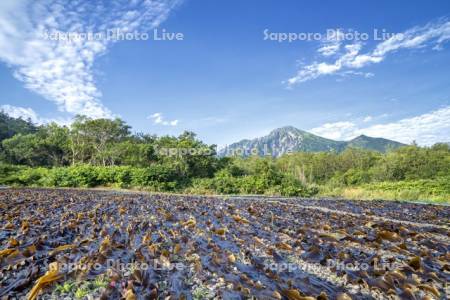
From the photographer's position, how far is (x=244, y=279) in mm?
2811

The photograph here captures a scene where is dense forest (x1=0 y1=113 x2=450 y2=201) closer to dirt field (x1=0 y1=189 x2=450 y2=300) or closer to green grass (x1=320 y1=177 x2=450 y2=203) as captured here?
green grass (x1=320 y1=177 x2=450 y2=203)

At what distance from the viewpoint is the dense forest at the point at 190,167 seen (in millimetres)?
18016

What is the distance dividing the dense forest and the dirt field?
39.5 feet

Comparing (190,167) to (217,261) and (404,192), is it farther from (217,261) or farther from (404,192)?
(217,261)

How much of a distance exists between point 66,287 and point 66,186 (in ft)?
63.3

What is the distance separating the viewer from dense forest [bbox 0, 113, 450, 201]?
18016 mm

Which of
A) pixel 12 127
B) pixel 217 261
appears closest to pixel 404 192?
pixel 217 261

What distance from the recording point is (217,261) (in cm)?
325

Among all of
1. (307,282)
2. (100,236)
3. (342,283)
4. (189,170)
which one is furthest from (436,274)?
(189,170)

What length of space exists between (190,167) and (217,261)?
17507 mm

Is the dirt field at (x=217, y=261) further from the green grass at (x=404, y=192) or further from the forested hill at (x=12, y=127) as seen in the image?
the forested hill at (x=12, y=127)

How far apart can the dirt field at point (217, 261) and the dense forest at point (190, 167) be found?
1205cm

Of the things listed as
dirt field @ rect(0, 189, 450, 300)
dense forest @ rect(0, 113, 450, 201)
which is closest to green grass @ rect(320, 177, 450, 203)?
dense forest @ rect(0, 113, 450, 201)

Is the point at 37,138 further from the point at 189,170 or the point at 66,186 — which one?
the point at 189,170
